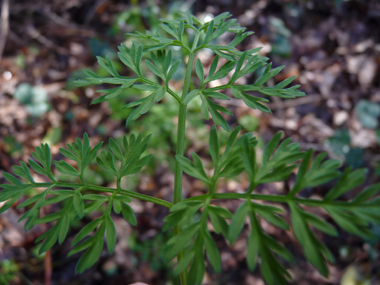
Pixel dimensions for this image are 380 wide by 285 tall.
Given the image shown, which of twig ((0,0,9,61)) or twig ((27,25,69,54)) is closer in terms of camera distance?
twig ((0,0,9,61))

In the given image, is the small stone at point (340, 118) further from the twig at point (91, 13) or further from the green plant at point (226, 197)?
the twig at point (91, 13)

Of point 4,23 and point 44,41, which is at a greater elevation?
point 4,23

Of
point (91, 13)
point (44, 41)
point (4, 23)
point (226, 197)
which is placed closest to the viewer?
point (226, 197)

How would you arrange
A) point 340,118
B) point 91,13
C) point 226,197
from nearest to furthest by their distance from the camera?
point 226,197 < point 340,118 < point 91,13

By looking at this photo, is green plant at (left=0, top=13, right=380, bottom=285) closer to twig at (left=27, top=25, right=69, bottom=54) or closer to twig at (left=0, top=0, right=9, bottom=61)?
twig at (left=27, top=25, right=69, bottom=54)

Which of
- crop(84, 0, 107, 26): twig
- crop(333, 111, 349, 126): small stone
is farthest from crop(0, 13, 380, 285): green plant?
crop(84, 0, 107, 26): twig

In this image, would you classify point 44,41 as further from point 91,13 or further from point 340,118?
point 340,118

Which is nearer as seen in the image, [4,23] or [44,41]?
[4,23]

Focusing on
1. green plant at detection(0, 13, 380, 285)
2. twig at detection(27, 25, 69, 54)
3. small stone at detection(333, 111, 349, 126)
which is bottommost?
green plant at detection(0, 13, 380, 285)

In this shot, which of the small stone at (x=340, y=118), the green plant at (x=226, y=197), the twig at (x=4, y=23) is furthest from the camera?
the twig at (x=4, y=23)

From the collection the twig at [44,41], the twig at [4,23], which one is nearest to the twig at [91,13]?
the twig at [44,41]

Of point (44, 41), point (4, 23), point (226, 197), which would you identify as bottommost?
point (226, 197)

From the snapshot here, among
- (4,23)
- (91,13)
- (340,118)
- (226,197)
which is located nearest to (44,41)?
(4,23)

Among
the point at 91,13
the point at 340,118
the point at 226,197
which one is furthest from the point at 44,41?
the point at 226,197
